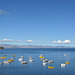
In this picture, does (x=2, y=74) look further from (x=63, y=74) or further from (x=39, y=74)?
(x=63, y=74)

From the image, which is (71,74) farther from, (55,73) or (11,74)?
(11,74)

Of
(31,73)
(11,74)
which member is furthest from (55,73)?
(11,74)

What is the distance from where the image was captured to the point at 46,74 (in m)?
76.2

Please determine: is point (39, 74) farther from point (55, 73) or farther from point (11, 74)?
point (11, 74)

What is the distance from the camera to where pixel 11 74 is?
76.5 meters

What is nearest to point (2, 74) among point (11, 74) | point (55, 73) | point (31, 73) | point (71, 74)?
point (11, 74)

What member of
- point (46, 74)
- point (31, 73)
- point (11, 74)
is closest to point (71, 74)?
point (46, 74)

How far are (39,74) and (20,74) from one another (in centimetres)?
1026

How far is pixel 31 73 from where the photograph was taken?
260ft

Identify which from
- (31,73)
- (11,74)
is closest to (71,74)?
(31,73)

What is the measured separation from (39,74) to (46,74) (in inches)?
149

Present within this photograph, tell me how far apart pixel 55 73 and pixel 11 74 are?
78.9ft

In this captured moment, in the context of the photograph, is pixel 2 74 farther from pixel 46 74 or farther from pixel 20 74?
pixel 46 74

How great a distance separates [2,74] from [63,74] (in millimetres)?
32965
